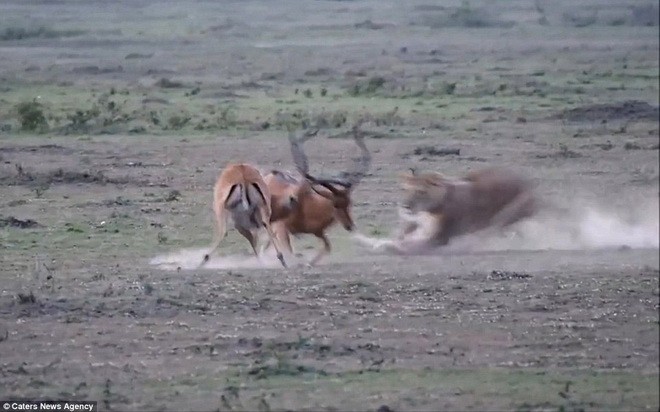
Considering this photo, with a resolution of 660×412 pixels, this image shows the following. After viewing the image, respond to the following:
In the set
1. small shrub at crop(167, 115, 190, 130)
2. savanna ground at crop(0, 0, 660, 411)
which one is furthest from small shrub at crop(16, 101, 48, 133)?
small shrub at crop(167, 115, 190, 130)

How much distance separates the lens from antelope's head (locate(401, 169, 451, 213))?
611 centimetres

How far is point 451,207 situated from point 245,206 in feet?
3.15

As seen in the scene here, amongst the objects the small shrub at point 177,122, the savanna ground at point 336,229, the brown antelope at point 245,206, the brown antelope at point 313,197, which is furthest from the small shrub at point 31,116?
the brown antelope at point 313,197

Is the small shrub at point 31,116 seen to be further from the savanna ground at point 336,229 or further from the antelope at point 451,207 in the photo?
the antelope at point 451,207

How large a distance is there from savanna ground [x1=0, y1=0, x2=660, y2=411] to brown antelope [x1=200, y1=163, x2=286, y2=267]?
7 cm

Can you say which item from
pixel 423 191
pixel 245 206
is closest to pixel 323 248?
pixel 245 206

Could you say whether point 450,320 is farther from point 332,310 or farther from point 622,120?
point 622,120

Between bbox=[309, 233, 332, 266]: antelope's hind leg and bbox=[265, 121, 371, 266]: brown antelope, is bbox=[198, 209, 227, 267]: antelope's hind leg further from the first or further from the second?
bbox=[309, 233, 332, 266]: antelope's hind leg

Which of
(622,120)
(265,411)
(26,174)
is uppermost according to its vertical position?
(622,120)

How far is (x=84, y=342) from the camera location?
546 centimetres

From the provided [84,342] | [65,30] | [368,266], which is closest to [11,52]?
[65,30]

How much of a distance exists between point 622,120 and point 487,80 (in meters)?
0.79

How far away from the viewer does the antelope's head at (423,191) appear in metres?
6.11

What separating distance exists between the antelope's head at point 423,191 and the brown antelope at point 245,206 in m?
0.65
